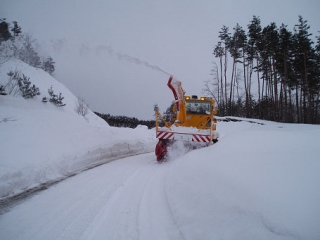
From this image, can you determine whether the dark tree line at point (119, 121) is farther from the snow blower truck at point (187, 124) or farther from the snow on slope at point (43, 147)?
the snow blower truck at point (187, 124)

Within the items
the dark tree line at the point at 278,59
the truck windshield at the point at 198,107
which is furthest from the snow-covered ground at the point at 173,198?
the dark tree line at the point at 278,59

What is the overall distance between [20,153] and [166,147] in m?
5.84

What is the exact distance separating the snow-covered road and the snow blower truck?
13.2 feet

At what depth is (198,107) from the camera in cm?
1155

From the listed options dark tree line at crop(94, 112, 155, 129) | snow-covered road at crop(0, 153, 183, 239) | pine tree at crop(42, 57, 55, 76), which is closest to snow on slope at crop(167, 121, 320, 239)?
snow-covered road at crop(0, 153, 183, 239)

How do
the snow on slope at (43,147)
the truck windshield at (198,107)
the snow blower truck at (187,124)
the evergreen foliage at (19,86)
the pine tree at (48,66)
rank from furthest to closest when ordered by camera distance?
the pine tree at (48,66)
the evergreen foliage at (19,86)
the truck windshield at (198,107)
the snow blower truck at (187,124)
the snow on slope at (43,147)

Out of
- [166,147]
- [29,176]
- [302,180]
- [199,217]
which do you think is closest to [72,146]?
[29,176]

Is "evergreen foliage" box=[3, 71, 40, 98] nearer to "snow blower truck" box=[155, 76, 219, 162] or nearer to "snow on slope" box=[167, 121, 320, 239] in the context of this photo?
"snow blower truck" box=[155, 76, 219, 162]

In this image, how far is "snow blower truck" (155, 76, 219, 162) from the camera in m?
9.41

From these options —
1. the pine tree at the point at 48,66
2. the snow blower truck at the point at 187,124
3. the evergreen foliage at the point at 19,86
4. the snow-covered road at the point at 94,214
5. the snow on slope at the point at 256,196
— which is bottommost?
the snow-covered road at the point at 94,214

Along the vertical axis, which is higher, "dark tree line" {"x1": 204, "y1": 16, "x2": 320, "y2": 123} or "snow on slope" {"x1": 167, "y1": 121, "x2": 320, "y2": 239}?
"dark tree line" {"x1": 204, "y1": 16, "x2": 320, "y2": 123}

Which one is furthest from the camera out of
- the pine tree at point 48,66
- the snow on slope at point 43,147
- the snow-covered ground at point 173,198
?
the pine tree at point 48,66

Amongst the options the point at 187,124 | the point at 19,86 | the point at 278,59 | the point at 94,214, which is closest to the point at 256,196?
the point at 94,214

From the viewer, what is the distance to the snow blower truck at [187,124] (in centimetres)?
941
